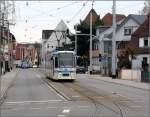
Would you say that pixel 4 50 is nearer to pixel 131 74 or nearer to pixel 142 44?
pixel 142 44

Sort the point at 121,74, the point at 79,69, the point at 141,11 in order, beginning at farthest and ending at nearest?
the point at 141,11, the point at 79,69, the point at 121,74

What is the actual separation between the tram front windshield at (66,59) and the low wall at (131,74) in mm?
7045

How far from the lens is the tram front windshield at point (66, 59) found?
170 ft

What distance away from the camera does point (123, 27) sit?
3912 inches

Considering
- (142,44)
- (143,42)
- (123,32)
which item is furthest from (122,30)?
(143,42)

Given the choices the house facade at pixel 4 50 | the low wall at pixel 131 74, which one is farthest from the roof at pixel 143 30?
the low wall at pixel 131 74

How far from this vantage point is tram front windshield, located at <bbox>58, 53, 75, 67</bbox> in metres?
51.8

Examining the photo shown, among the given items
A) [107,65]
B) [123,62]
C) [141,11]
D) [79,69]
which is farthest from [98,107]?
[141,11]

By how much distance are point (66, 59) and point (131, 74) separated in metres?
9.08

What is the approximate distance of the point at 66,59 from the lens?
52094 mm

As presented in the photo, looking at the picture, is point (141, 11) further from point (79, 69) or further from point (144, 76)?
point (144, 76)

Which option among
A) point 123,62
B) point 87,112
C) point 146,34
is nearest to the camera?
point 87,112

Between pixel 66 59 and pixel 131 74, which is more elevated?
pixel 66 59

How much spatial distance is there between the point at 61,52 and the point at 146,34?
31.6m
